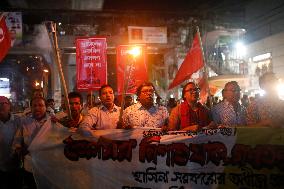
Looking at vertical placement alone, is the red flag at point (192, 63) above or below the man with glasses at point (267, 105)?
above

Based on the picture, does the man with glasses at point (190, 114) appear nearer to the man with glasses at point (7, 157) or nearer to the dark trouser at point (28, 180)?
the dark trouser at point (28, 180)

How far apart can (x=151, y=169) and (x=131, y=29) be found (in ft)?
47.4

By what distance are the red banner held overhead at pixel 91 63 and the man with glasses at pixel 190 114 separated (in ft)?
9.46

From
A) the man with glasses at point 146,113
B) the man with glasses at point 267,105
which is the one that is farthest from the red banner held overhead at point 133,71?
the man with glasses at point 267,105

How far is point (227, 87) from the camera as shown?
5496 millimetres

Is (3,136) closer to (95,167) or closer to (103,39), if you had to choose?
(95,167)

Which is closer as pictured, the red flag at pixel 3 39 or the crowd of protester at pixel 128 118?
the crowd of protester at pixel 128 118

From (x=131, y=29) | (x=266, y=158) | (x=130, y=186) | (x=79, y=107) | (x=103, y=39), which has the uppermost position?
(x=131, y=29)

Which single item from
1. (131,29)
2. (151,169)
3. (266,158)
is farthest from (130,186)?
(131,29)

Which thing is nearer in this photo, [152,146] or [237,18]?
[152,146]

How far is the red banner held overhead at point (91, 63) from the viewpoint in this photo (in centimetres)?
789

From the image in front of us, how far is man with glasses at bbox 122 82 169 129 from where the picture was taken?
17.8ft

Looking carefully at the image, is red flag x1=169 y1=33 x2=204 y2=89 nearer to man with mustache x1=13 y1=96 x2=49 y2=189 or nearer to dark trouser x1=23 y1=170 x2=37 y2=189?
man with mustache x1=13 y1=96 x2=49 y2=189

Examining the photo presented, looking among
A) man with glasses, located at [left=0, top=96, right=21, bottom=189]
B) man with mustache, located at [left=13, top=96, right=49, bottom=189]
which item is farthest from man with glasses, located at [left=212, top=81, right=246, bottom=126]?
man with glasses, located at [left=0, top=96, right=21, bottom=189]
